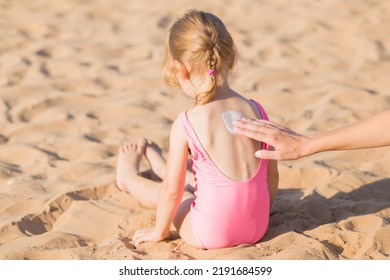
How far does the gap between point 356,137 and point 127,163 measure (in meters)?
1.62

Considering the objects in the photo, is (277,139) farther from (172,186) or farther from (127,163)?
(127,163)

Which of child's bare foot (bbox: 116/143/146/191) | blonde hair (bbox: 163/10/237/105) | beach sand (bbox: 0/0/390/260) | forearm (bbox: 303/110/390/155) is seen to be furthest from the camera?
child's bare foot (bbox: 116/143/146/191)

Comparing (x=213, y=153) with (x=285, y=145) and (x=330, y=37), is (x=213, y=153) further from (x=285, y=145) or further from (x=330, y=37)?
(x=330, y=37)

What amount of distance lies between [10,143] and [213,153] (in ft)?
7.13

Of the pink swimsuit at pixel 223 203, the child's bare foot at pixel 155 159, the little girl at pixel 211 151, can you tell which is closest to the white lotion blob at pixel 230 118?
the little girl at pixel 211 151

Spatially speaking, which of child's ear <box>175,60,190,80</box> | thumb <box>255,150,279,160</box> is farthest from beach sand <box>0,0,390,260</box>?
child's ear <box>175,60,190,80</box>

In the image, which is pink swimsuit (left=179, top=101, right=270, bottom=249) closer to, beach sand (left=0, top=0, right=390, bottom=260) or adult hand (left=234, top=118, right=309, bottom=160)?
beach sand (left=0, top=0, right=390, bottom=260)

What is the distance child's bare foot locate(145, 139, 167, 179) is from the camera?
13.3ft

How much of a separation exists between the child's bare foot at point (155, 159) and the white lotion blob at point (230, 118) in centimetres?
101

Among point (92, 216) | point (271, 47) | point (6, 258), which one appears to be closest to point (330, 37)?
point (271, 47)

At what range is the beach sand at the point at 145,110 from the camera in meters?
3.36

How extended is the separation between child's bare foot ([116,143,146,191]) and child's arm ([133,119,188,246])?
0.70 meters

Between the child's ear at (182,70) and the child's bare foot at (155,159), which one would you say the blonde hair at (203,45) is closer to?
the child's ear at (182,70)

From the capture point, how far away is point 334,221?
3.50m
